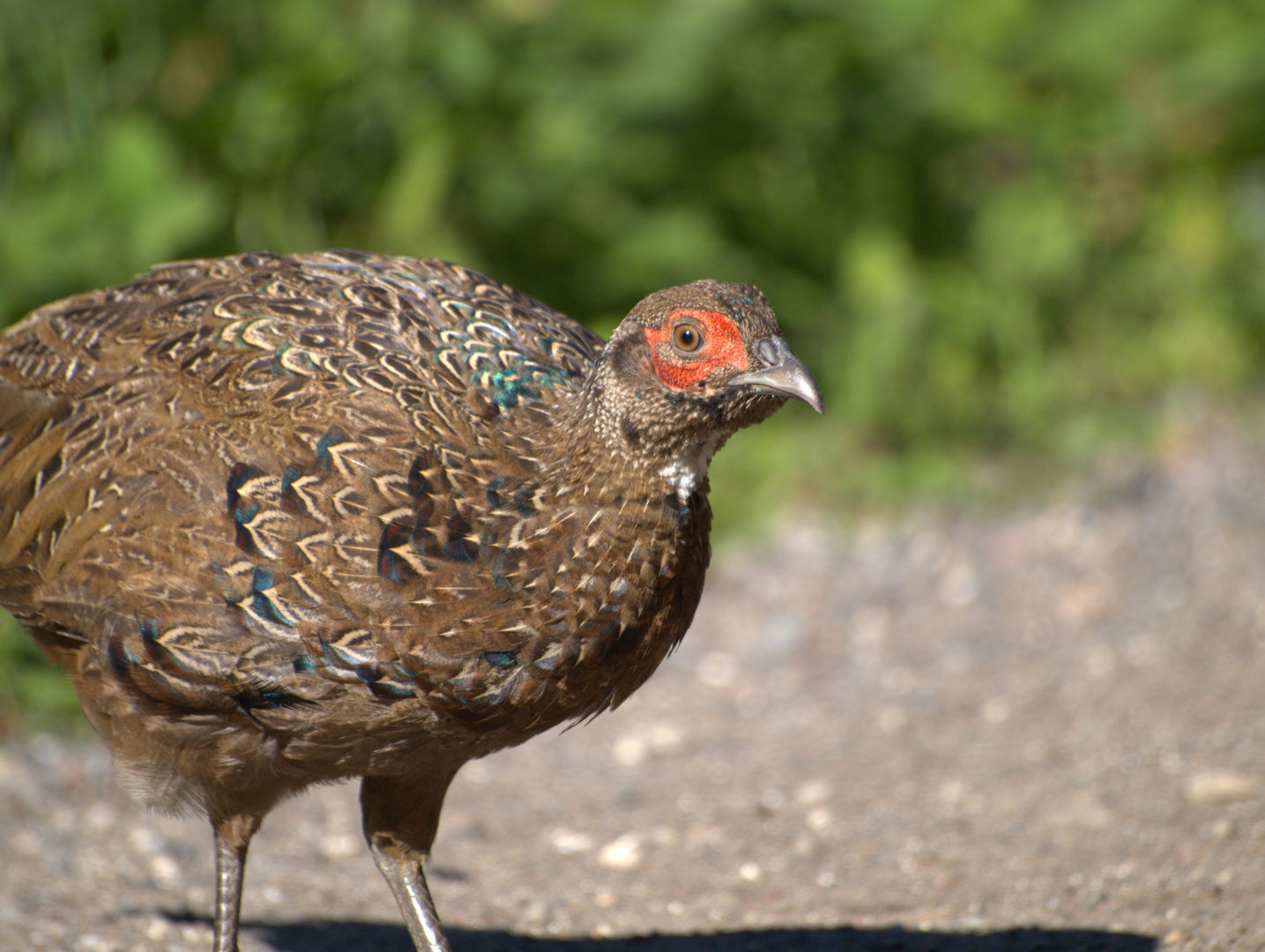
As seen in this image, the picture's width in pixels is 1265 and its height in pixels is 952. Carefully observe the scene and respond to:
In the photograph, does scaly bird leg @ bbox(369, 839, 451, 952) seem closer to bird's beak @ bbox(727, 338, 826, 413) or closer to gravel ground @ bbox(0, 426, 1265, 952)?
A: gravel ground @ bbox(0, 426, 1265, 952)

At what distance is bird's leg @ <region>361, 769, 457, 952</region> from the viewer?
3.37 m

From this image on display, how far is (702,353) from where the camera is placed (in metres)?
2.83

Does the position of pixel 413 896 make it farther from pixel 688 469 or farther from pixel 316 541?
pixel 688 469

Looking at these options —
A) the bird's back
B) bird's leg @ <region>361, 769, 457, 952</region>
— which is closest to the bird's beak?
the bird's back

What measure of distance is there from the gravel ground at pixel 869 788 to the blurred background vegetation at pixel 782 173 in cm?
87

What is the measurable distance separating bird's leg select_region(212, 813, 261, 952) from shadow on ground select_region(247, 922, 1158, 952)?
456 mm

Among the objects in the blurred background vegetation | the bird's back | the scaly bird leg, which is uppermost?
the blurred background vegetation

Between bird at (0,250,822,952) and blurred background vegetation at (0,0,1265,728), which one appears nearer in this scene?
bird at (0,250,822,952)

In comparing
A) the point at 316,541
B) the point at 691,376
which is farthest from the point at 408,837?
the point at 691,376

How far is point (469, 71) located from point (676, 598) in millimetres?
4208

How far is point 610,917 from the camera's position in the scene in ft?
13.2

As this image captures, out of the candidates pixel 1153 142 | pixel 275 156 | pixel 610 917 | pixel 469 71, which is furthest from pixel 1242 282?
pixel 610 917

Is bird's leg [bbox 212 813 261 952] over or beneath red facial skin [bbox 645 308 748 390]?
beneath

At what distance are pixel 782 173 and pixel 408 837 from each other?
16.8ft
